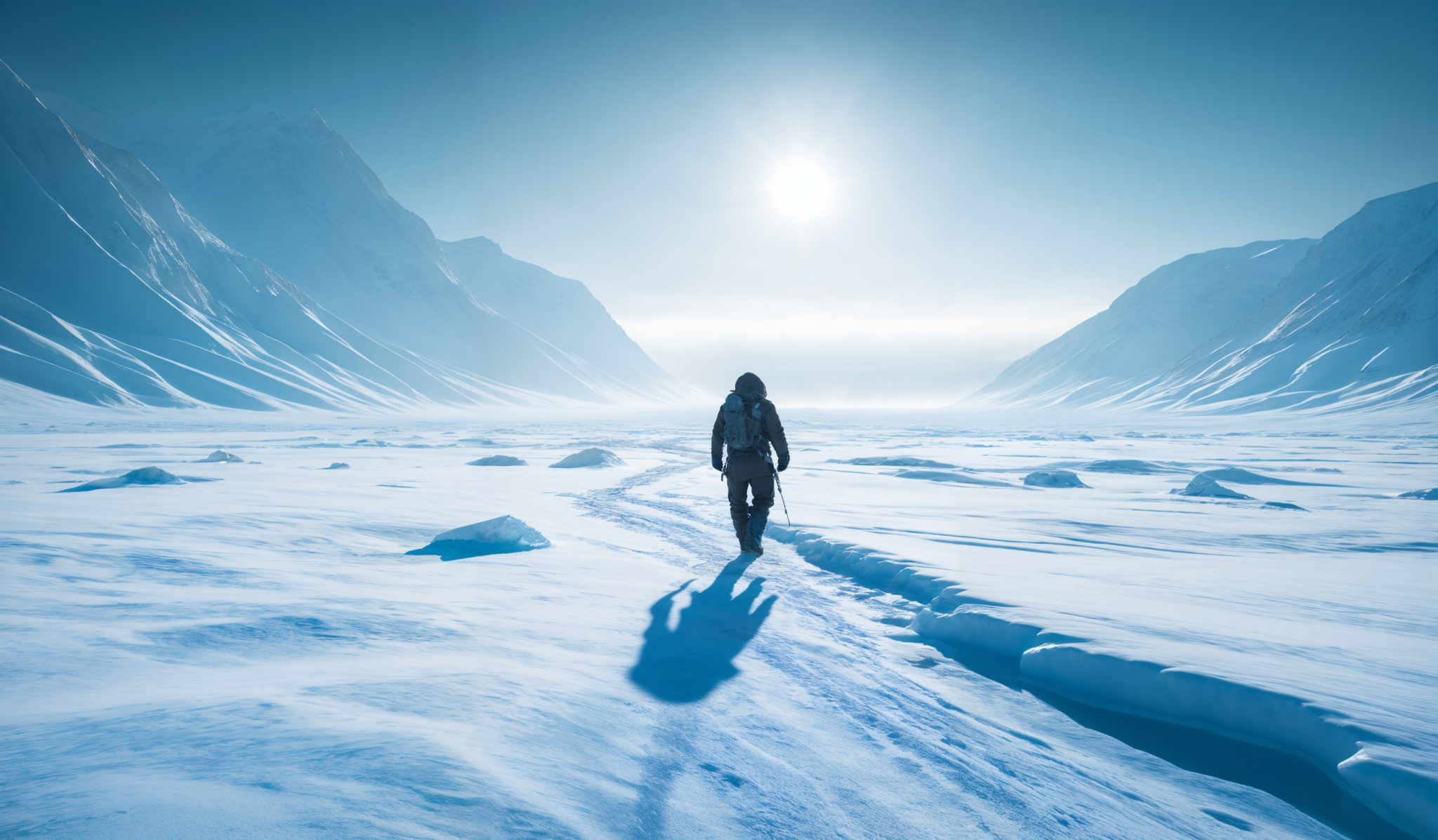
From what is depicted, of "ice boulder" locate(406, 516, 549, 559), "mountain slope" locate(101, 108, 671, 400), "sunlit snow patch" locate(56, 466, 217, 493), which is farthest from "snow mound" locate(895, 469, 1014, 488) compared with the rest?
"mountain slope" locate(101, 108, 671, 400)

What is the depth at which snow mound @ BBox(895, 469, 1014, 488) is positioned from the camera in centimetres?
1533

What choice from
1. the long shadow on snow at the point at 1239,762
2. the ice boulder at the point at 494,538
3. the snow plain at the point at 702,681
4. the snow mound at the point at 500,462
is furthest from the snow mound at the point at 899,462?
the long shadow on snow at the point at 1239,762

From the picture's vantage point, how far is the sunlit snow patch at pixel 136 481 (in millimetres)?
10812

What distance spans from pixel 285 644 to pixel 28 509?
252 inches

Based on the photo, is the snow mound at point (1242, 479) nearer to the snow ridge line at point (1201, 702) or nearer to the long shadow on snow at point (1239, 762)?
the snow ridge line at point (1201, 702)

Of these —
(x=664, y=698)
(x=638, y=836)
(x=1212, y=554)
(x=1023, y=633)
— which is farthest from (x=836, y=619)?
(x=1212, y=554)

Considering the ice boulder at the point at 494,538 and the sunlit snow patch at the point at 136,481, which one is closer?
the ice boulder at the point at 494,538

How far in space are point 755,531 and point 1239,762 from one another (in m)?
4.84

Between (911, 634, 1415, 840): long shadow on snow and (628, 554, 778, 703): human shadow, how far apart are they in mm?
1769

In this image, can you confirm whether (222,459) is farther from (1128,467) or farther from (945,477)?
(1128,467)

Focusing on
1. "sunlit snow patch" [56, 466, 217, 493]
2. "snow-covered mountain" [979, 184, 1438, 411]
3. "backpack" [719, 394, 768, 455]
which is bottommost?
"backpack" [719, 394, 768, 455]

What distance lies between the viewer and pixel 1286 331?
115 m

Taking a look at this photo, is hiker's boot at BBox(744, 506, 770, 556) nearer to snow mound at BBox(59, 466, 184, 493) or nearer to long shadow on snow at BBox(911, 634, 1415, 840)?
long shadow on snow at BBox(911, 634, 1415, 840)

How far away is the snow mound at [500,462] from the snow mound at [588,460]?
94 cm
